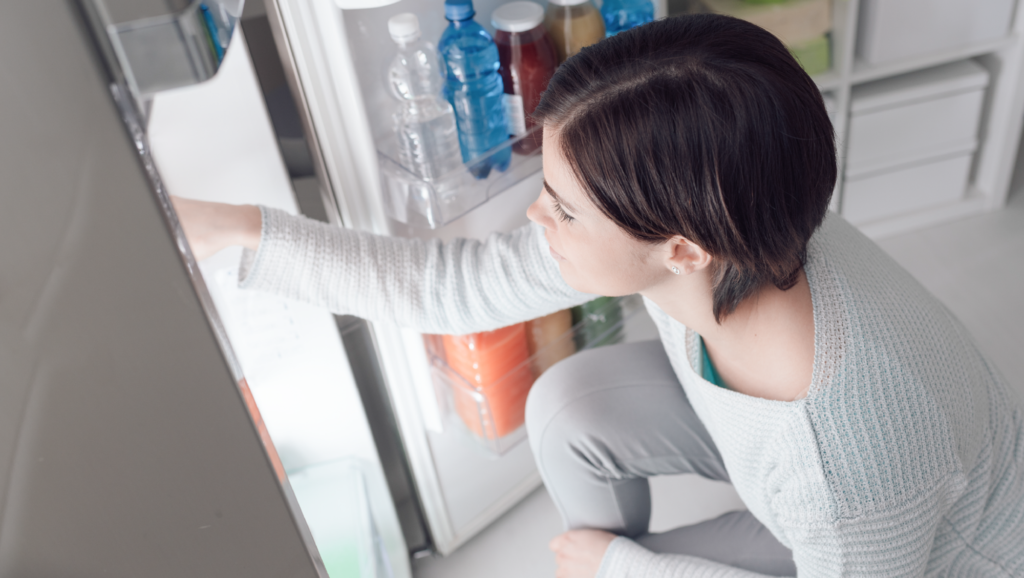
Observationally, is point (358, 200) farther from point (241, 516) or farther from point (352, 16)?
point (241, 516)

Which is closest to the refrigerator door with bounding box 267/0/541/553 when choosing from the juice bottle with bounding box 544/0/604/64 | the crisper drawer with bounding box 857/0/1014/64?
the juice bottle with bounding box 544/0/604/64

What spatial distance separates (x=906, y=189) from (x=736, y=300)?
150 cm

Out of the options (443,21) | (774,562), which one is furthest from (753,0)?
(774,562)

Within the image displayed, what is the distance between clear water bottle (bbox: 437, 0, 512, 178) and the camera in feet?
3.34

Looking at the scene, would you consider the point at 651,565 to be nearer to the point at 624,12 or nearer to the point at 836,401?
the point at 836,401

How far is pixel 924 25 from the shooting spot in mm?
1790

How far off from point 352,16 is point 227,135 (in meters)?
0.23

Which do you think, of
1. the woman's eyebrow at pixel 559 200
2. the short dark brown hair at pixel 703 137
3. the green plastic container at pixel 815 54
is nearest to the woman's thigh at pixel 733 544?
the short dark brown hair at pixel 703 137

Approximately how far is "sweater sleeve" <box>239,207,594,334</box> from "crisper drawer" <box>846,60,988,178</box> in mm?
1218

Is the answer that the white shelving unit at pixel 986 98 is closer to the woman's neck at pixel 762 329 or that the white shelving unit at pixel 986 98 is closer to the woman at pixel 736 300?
the woman at pixel 736 300

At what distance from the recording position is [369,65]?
103cm

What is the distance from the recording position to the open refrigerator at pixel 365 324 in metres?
0.90

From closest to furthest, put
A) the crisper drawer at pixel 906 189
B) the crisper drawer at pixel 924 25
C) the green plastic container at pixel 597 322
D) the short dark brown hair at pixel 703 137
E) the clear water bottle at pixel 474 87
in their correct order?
the short dark brown hair at pixel 703 137
the clear water bottle at pixel 474 87
the green plastic container at pixel 597 322
the crisper drawer at pixel 924 25
the crisper drawer at pixel 906 189

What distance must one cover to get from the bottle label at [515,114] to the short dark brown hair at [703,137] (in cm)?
30
